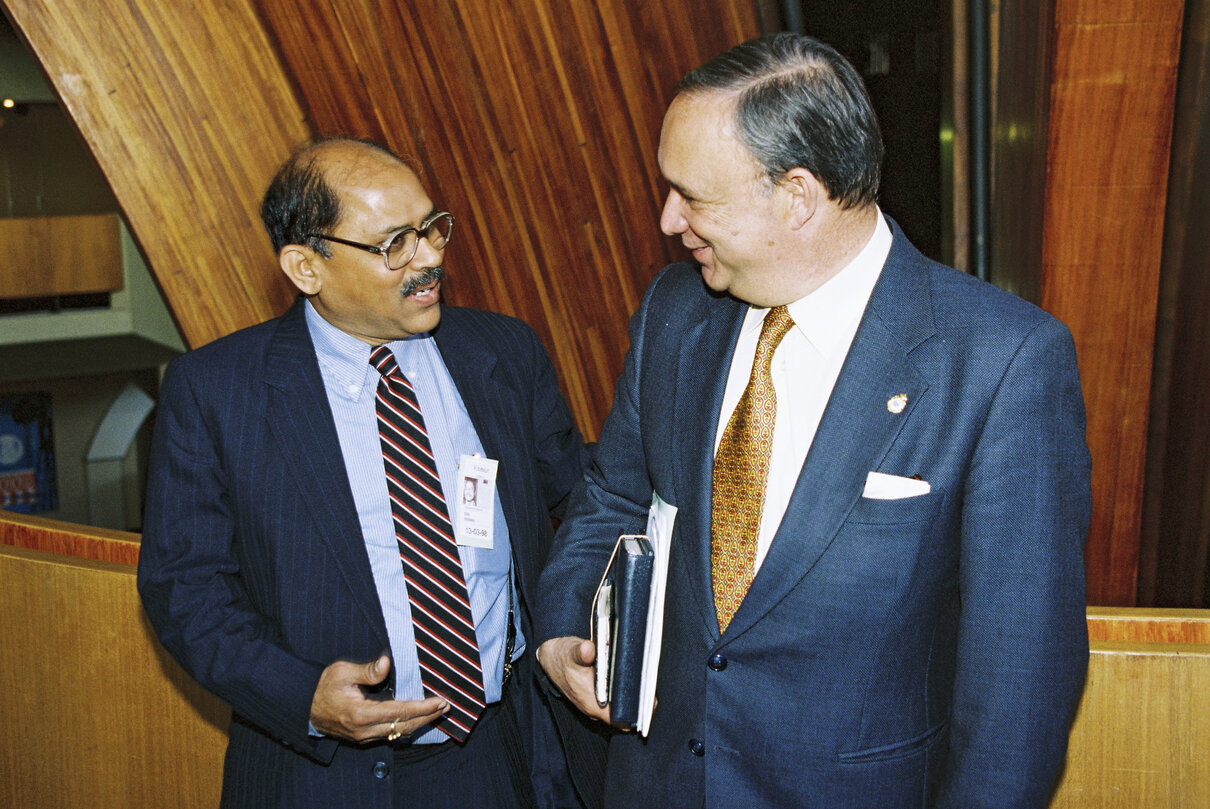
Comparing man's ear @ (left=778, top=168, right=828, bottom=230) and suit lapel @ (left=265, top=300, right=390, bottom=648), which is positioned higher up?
man's ear @ (left=778, top=168, right=828, bottom=230)

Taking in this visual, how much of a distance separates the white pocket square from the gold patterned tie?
7.0 inches

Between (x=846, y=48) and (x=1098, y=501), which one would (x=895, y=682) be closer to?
(x=1098, y=501)

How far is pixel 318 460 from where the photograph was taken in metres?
1.97

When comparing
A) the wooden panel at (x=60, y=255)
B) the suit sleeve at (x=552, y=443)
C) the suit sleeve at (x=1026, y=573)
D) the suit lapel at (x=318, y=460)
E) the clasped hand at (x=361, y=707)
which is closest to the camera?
the suit sleeve at (x=1026, y=573)

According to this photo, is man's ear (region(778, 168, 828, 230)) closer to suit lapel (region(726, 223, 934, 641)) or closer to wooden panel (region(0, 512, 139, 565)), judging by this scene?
suit lapel (region(726, 223, 934, 641))

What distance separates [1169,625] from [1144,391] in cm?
71

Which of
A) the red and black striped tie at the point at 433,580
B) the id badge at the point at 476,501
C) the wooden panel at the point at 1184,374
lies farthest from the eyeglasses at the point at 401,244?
the wooden panel at the point at 1184,374

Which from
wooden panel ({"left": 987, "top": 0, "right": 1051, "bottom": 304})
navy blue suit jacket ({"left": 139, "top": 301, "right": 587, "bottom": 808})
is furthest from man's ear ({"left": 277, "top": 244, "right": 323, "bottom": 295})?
wooden panel ({"left": 987, "top": 0, "right": 1051, "bottom": 304})

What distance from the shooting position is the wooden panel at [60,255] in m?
13.1

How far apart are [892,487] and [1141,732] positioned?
1.14 meters

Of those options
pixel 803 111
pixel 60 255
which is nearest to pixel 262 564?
pixel 803 111

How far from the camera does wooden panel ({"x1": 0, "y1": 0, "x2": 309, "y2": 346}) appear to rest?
3031mm

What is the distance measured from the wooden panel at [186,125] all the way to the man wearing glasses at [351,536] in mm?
1104

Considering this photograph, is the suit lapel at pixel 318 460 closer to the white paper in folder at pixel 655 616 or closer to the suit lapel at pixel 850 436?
the white paper in folder at pixel 655 616
